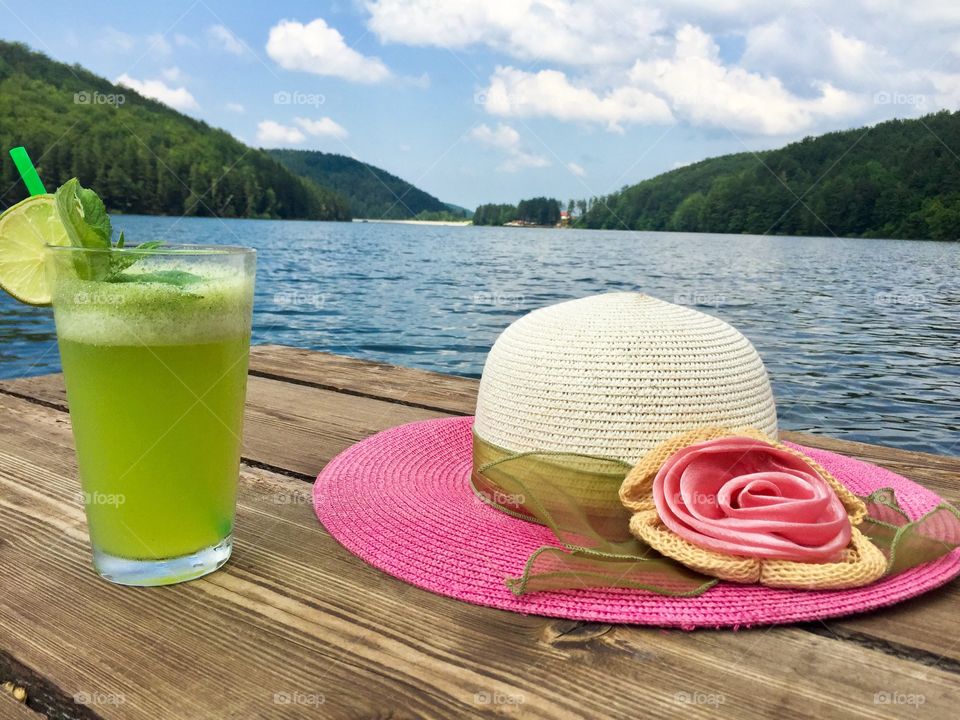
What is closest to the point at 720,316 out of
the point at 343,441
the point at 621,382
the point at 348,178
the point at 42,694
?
the point at 343,441

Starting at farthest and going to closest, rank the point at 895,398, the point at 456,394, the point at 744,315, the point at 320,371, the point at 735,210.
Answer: the point at 735,210 → the point at 744,315 → the point at 895,398 → the point at 320,371 → the point at 456,394

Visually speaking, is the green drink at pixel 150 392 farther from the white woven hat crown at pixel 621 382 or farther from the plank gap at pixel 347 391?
the plank gap at pixel 347 391

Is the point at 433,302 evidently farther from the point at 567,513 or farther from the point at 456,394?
the point at 567,513

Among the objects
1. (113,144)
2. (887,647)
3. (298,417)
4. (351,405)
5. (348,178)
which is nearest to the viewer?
(887,647)

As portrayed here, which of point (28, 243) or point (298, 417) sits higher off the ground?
point (28, 243)

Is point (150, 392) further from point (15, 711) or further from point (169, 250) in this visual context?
point (15, 711)

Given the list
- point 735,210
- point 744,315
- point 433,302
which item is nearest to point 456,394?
point 744,315
